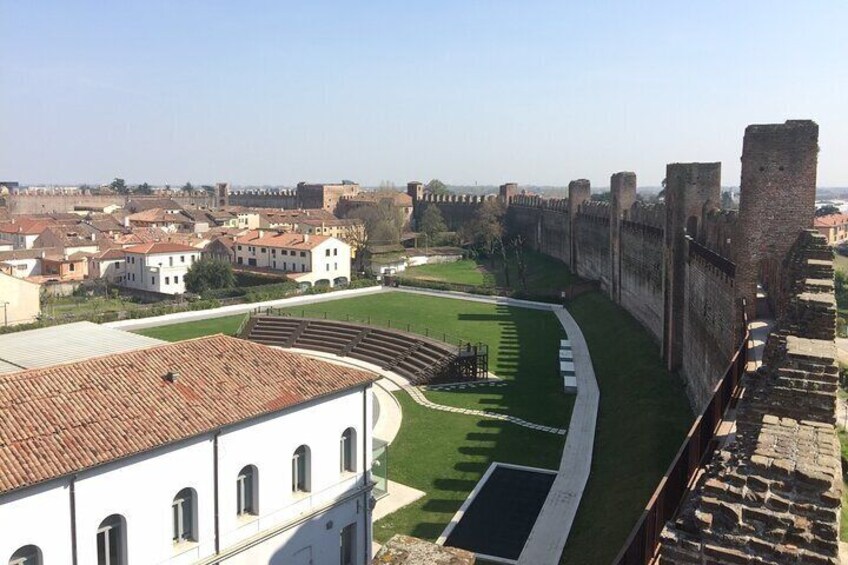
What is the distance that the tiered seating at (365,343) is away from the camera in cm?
2653

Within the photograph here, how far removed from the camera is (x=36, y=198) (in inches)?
4026

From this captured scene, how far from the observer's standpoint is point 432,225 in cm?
6938

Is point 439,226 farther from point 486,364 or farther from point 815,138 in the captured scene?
point 815,138

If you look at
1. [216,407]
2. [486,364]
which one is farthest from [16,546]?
[486,364]

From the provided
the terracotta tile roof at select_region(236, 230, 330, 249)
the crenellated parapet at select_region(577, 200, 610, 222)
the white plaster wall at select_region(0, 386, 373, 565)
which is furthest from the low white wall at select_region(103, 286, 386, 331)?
the white plaster wall at select_region(0, 386, 373, 565)

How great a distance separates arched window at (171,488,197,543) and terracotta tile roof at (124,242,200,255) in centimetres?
4149

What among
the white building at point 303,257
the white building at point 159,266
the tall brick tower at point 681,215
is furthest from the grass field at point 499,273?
the tall brick tower at point 681,215

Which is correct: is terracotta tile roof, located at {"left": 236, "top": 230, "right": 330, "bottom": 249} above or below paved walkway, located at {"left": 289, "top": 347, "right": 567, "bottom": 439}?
above

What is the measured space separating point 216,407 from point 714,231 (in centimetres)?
1283

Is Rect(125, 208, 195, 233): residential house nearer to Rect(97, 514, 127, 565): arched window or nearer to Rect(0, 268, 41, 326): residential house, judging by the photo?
Rect(0, 268, 41, 326): residential house

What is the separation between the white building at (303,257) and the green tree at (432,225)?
18121 mm

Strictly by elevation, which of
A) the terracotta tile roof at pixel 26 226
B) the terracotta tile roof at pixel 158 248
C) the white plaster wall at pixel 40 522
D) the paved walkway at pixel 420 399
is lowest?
the paved walkway at pixel 420 399

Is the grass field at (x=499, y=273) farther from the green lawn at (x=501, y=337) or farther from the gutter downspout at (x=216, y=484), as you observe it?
the gutter downspout at (x=216, y=484)

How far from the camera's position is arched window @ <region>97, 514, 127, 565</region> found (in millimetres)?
10485
